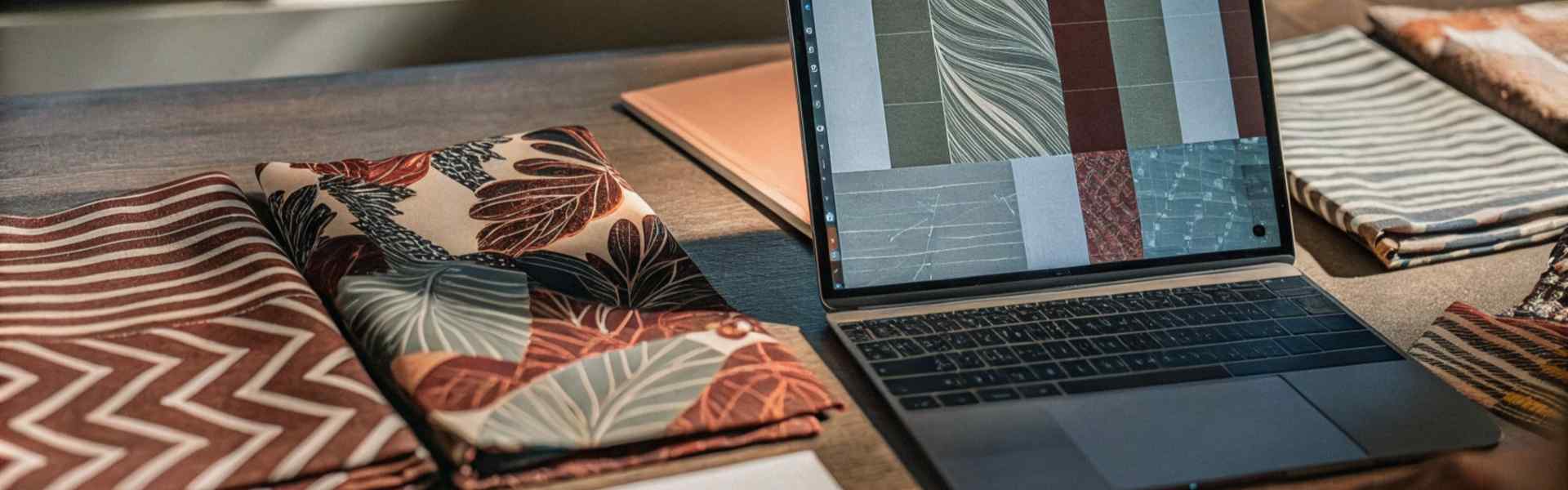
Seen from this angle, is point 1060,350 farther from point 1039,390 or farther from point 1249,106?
point 1249,106

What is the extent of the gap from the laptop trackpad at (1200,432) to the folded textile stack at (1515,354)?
112 millimetres

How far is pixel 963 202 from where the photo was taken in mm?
716

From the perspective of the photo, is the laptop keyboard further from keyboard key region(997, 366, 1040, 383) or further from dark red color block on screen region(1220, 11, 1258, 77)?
dark red color block on screen region(1220, 11, 1258, 77)

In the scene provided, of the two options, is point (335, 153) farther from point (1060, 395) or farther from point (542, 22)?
point (1060, 395)

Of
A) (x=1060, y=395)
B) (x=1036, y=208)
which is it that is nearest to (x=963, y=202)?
(x=1036, y=208)

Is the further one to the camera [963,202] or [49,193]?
[49,193]

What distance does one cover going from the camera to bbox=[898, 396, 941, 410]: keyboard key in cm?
60

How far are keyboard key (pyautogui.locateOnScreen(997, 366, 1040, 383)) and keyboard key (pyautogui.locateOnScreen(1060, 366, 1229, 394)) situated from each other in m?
0.02

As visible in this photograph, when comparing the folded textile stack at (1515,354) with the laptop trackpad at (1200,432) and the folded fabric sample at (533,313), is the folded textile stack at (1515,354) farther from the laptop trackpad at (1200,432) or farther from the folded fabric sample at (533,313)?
the folded fabric sample at (533,313)

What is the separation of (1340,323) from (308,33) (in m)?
0.93

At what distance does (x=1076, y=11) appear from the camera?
2.52ft

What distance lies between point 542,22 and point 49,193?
1.67 feet

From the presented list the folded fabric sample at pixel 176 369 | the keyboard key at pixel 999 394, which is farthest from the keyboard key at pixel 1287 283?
the folded fabric sample at pixel 176 369

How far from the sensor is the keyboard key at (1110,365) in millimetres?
628
